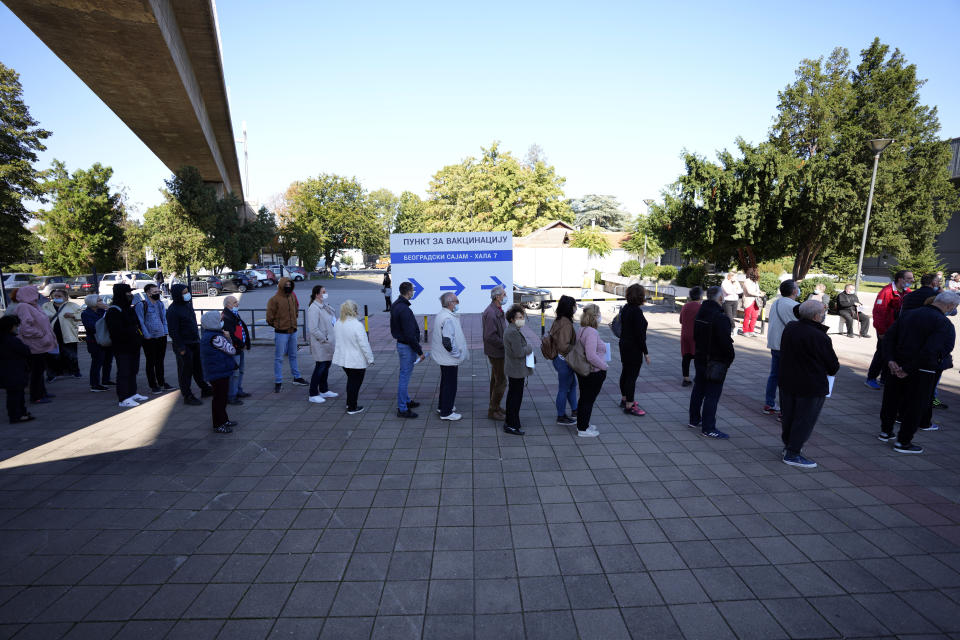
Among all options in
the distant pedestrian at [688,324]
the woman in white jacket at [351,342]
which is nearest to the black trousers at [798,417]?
the distant pedestrian at [688,324]

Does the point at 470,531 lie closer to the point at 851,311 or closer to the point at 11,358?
the point at 11,358

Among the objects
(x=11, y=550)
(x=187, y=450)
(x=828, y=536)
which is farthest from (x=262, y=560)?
(x=828, y=536)

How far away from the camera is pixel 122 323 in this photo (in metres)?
6.94

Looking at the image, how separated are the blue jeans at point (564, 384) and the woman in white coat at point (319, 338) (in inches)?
129

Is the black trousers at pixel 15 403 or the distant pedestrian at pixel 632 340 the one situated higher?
the distant pedestrian at pixel 632 340

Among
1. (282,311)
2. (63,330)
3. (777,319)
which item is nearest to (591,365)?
(777,319)

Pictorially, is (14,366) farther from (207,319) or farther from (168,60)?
(168,60)

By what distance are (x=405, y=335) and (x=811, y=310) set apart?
4.56m

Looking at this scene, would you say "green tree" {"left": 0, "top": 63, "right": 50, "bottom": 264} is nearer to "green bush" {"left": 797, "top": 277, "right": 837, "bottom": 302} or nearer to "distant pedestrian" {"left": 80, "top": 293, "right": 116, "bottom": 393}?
"distant pedestrian" {"left": 80, "top": 293, "right": 116, "bottom": 393}

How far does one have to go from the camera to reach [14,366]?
6113mm

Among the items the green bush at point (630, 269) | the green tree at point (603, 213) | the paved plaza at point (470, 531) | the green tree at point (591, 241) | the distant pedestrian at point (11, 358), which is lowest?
the paved plaza at point (470, 531)

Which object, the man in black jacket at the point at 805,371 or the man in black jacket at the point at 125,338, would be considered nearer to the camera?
the man in black jacket at the point at 805,371

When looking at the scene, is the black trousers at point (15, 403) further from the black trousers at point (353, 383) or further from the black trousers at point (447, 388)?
the black trousers at point (447, 388)

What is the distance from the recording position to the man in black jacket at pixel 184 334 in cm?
688
